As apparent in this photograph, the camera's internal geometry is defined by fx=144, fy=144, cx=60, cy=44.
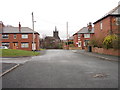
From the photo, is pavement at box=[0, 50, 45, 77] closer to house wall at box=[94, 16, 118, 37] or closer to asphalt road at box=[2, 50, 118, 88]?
asphalt road at box=[2, 50, 118, 88]

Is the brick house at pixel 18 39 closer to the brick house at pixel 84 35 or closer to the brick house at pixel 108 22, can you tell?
the brick house at pixel 84 35

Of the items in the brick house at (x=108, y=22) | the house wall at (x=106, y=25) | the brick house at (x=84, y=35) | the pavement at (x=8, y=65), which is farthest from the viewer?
the brick house at (x=84, y=35)

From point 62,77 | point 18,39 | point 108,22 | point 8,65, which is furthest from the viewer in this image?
point 18,39

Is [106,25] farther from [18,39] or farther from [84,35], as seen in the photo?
[18,39]

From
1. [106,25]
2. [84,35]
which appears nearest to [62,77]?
[106,25]

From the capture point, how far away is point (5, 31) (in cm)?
4538

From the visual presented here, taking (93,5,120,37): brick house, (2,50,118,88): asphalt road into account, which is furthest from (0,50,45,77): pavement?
(93,5,120,37): brick house

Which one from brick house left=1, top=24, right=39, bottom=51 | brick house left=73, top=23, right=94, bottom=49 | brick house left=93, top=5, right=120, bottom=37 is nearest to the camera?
brick house left=93, top=5, right=120, bottom=37

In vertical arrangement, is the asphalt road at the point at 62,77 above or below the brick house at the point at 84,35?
below

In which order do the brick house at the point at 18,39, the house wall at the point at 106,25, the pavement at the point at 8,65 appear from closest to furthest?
the pavement at the point at 8,65, the house wall at the point at 106,25, the brick house at the point at 18,39

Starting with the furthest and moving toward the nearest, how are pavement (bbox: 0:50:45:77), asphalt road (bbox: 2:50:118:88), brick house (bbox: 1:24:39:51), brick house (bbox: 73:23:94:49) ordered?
brick house (bbox: 73:23:94:49)
brick house (bbox: 1:24:39:51)
pavement (bbox: 0:50:45:77)
asphalt road (bbox: 2:50:118:88)

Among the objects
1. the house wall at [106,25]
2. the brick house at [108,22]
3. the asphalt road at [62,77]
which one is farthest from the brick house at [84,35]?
the asphalt road at [62,77]

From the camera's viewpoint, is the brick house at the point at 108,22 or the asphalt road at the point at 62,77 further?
the brick house at the point at 108,22

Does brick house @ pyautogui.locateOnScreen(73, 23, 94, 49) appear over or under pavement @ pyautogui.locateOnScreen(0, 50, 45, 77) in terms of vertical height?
over
